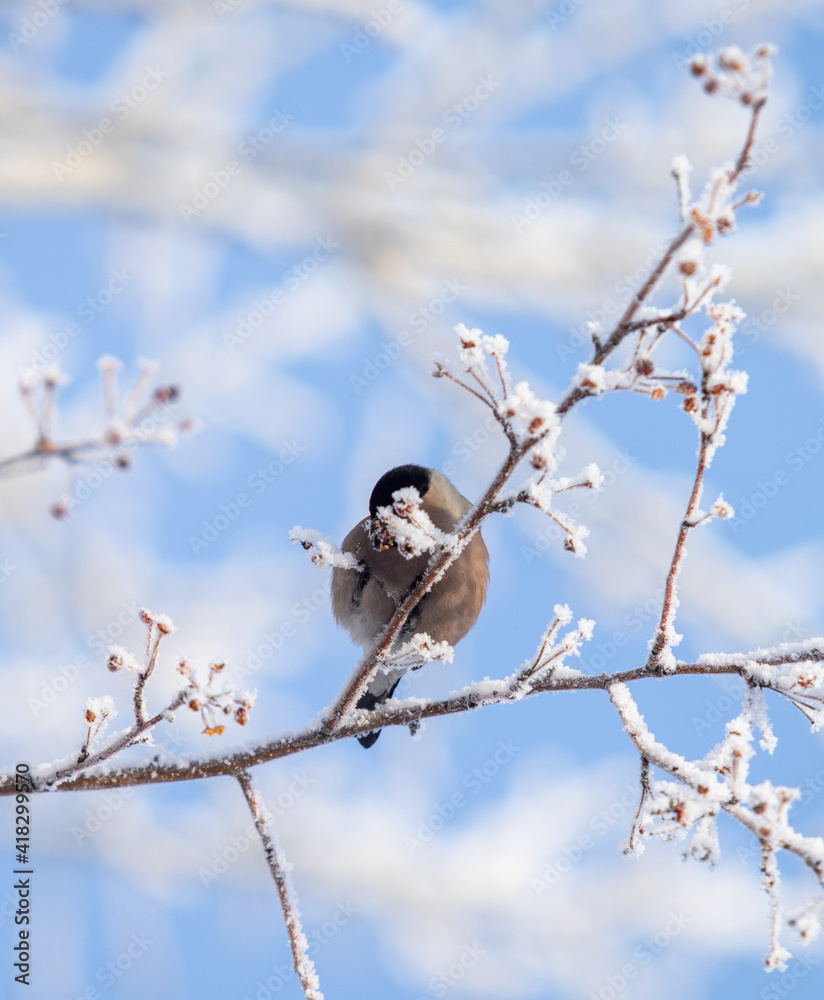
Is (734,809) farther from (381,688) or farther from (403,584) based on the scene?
(381,688)

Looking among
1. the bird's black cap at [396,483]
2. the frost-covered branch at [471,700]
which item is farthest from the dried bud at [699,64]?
the bird's black cap at [396,483]

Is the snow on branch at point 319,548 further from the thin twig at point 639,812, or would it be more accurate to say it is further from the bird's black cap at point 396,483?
the bird's black cap at point 396,483

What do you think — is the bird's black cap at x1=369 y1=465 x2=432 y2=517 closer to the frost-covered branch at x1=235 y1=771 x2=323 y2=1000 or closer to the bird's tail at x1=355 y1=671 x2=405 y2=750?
the bird's tail at x1=355 y1=671 x2=405 y2=750

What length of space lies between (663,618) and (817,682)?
301mm

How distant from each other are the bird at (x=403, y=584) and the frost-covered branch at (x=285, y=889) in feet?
3.96

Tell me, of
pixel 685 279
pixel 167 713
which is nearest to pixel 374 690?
pixel 167 713

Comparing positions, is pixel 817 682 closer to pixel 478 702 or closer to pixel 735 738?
pixel 735 738

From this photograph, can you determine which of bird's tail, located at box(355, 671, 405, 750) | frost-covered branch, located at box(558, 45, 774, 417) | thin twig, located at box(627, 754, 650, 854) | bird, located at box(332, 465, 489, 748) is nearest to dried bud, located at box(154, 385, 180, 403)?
frost-covered branch, located at box(558, 45, 774, 417)

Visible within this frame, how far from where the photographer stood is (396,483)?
365 cm

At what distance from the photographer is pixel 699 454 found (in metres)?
1.66

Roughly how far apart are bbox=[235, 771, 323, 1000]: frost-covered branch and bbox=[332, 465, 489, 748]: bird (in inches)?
47.6

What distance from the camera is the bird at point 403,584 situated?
3.38 m

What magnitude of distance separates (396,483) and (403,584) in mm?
444

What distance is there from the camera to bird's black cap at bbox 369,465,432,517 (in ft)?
11.7
